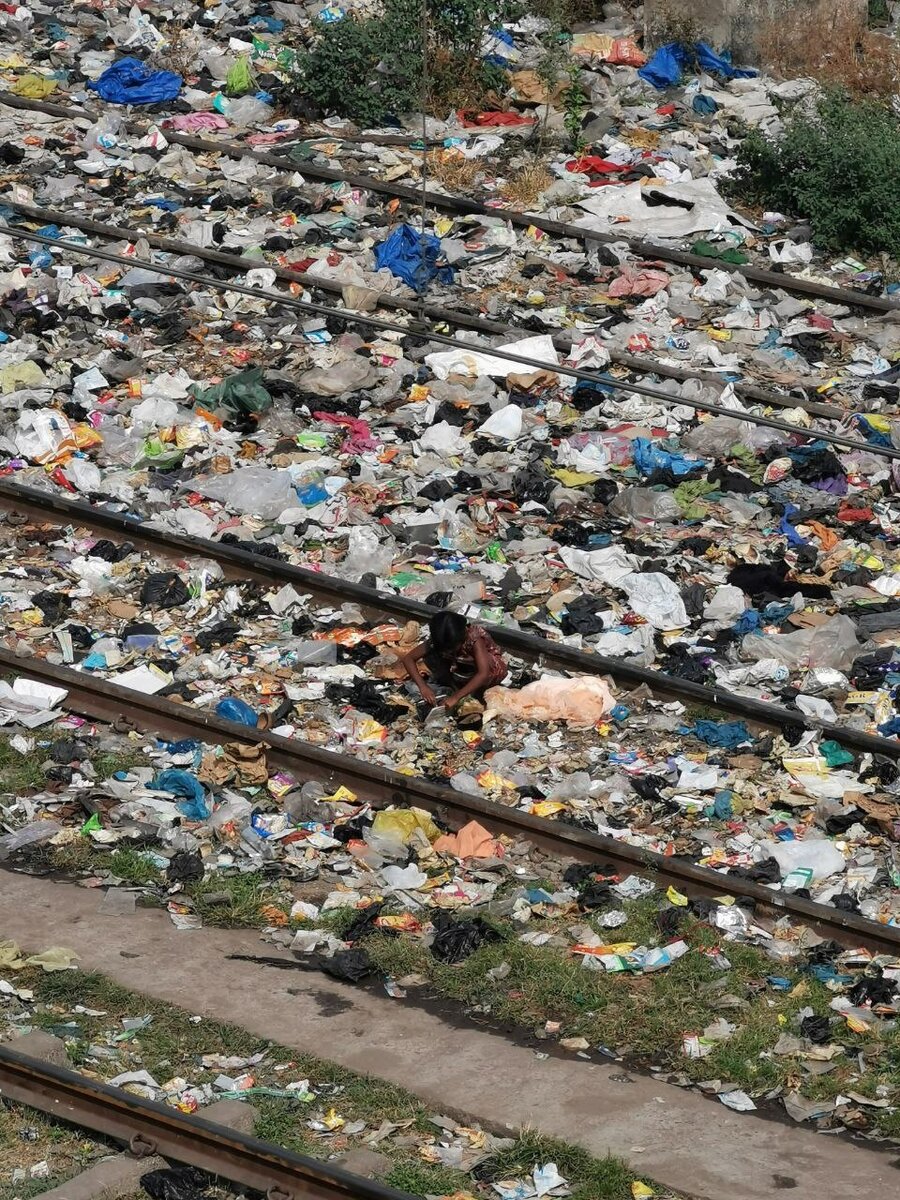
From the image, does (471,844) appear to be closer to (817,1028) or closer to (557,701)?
(557,701)

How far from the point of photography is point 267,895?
26.8 ft

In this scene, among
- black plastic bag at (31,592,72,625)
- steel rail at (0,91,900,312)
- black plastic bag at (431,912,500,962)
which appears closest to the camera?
black plastic bag at (431,912,500,962)

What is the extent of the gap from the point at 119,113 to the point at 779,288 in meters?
6.60

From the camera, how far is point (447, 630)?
929cm

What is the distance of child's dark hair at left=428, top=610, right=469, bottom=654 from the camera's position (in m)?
9.30

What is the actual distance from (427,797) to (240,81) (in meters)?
10.9

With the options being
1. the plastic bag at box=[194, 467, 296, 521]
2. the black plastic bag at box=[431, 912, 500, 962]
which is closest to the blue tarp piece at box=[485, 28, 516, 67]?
the plastic bag at box=[194, 467, 296, 521]

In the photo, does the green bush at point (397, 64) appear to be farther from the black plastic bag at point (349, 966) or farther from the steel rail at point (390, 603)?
the black plastic bag at point (349, 966)

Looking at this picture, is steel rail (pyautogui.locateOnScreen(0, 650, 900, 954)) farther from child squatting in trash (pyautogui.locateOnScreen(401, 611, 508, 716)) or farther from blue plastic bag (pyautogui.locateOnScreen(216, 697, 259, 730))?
child squatting in trash (pyautogui.locateOnScreen(401, 611, 508, 716))

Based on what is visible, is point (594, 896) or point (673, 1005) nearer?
point (673, 1005)

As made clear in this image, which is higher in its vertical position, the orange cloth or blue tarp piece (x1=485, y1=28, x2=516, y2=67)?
blue tarp piece (x1=485, y1=28, x2=516, y2=67)

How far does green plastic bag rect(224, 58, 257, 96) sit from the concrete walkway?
36.9 feet

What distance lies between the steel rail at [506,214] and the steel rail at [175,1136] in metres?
9.58

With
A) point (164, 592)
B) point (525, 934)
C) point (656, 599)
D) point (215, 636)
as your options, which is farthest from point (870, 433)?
point (525, 934)
